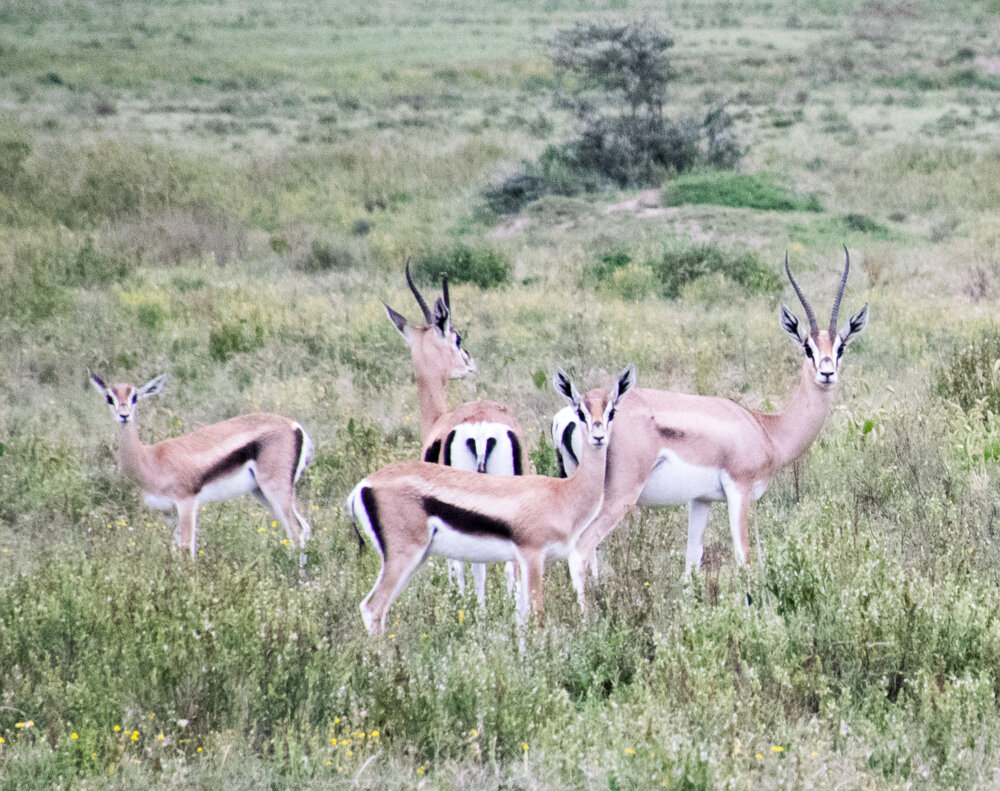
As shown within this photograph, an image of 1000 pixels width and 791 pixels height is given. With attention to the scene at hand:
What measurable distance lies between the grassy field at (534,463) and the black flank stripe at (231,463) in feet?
1.10

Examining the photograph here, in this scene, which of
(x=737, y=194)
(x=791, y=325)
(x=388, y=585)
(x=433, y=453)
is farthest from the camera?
(x=737, y=194)

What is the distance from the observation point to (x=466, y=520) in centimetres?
536

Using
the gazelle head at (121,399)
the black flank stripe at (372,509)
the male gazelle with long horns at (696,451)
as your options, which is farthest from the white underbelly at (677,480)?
the gazelle head at (121,399)

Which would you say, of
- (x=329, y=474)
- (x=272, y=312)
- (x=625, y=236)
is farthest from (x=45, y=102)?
(x=329, y=474)

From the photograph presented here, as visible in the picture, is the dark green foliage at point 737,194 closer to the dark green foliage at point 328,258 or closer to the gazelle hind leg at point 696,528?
the dark green foliage at point 328,258

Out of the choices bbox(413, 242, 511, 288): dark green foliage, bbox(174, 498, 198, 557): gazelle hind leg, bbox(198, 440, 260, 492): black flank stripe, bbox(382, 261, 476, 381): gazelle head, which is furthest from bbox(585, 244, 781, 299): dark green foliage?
bbox(174, 498, 198, 557): gazelle hind leg

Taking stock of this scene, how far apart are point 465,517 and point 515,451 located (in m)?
1.09

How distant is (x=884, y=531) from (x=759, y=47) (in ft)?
171

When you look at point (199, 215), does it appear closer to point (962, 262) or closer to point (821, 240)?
point (821, 240)

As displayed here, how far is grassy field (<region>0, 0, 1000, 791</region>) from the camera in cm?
442

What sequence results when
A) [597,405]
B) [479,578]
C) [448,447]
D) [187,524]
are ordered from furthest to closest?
[187,524], [448,447], [479,578], [597,405]

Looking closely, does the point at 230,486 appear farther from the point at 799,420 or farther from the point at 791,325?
the point at 791,325

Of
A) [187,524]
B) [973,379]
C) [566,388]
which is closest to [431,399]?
[187,524]

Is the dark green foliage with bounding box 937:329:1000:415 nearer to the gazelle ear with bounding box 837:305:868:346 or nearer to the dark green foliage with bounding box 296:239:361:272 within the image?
the gazelle ear with bounding box 837:305:868:346
